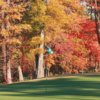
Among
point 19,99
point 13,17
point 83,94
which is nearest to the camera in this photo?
point 19,99

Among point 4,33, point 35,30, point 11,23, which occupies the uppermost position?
point 11,23

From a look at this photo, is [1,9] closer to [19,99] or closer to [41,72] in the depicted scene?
[41,72]

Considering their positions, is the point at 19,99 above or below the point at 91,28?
below

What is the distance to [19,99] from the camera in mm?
13789

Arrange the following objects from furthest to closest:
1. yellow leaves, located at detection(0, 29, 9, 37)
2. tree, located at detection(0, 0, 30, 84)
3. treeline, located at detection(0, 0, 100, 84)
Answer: treeline, located at detection(0, 0, 100, 84) → tree, located at detection(0, 0, 30, 84) → yellow leaves, located at detection(0, 29, 9, 37)

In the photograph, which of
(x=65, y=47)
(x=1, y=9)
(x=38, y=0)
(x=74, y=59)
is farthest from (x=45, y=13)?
(x=74, y=59)

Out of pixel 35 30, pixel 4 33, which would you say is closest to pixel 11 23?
pixel 35 30

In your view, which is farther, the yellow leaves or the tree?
the tree

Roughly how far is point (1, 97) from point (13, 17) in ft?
64.4

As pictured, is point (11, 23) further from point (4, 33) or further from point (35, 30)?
point (4, 33)

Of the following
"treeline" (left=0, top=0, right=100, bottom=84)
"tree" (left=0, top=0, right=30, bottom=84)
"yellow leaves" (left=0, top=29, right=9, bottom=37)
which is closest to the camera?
"yellow leaves" (left=0, top=29, right=9, bottom=37)

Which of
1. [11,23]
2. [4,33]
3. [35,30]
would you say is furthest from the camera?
[35,30]

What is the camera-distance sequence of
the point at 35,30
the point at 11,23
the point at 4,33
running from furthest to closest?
the point at 35,30
the point at 11,23
the point at 4,33

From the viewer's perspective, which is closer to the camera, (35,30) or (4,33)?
(4,33)
